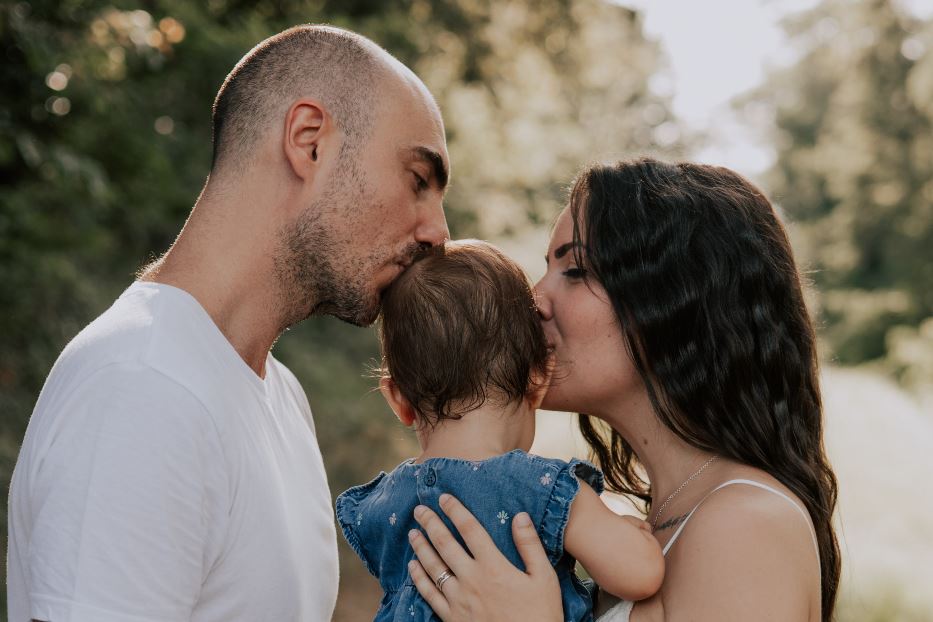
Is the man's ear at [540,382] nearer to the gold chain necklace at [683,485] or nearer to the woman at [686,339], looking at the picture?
the woman at [686,339]

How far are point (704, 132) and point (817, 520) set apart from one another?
162 feet

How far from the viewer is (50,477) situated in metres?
2.00

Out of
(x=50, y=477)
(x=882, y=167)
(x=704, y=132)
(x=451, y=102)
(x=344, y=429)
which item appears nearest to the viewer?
(x=50, y=477)

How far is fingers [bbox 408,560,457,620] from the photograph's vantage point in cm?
230

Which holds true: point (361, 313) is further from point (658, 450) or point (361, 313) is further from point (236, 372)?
point (658, 450)

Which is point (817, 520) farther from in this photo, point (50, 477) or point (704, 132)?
point (704, 132)

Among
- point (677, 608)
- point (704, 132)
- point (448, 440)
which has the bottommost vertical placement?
point (704, 132)

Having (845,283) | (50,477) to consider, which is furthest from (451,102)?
(845,283)

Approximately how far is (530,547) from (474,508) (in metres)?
0.18

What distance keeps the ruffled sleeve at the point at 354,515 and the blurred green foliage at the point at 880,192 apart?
905 inches

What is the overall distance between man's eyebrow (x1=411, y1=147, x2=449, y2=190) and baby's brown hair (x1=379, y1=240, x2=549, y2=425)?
13.0 inches

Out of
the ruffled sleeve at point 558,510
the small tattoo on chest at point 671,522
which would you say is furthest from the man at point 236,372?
the small tattoo on chest at point 671,522

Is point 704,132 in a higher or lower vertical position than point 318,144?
lower

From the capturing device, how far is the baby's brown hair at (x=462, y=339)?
2510 millimetres
